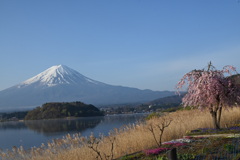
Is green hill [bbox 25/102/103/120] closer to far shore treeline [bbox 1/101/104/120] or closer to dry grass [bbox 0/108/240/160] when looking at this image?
far shore treeline [bbox 1/101/104/120]

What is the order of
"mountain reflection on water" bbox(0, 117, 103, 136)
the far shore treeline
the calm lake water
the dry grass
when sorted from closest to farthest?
the dry grass
the calm lake water
"mountain reflection on water" bbox(0, 117, 103, 136)
the far shore treeline

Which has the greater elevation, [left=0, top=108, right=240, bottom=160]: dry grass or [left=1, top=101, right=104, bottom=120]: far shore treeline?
[left=1, top=101, right=104, bottom=120]: far shore treeline

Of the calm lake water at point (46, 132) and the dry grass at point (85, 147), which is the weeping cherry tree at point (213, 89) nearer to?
the dry grass at point (85, 147)

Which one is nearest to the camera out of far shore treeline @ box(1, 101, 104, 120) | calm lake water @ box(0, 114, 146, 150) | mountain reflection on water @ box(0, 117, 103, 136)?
calm lake water @ box(0, 114, 146, 150)

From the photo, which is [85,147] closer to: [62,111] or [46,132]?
[46,132]

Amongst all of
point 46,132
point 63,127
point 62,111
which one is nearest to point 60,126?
point 63,127

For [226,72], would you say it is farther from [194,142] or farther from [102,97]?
[102,97]

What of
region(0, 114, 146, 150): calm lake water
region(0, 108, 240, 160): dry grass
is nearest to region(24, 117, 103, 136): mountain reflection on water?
region(0, 114, 146, 150): calm lake water

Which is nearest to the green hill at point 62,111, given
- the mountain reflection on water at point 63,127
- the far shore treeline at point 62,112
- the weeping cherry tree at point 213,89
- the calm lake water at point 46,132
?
the far shore treeline at point 62,112

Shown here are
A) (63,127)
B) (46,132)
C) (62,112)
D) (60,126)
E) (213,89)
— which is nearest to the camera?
(213,89)

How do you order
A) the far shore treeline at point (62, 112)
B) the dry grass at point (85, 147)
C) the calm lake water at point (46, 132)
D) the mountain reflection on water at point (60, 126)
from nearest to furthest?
the dry grass at point (85, 147)
the calm lake water at point (46, 132)
the mountain reflection on water at point (60, 126)
the far shore treeline at point (62, 112)

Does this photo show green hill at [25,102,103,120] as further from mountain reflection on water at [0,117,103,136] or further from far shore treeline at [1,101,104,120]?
mountain reflection on water at [0,117,103,136]

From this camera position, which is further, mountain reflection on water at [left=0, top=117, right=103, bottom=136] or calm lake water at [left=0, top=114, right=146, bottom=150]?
mountain reflection on water at [left=0, top=117, right=103, bottom=136]

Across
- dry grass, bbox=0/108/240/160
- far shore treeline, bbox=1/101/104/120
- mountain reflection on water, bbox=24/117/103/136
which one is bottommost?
dry grass, bbox=0/108/240/160
